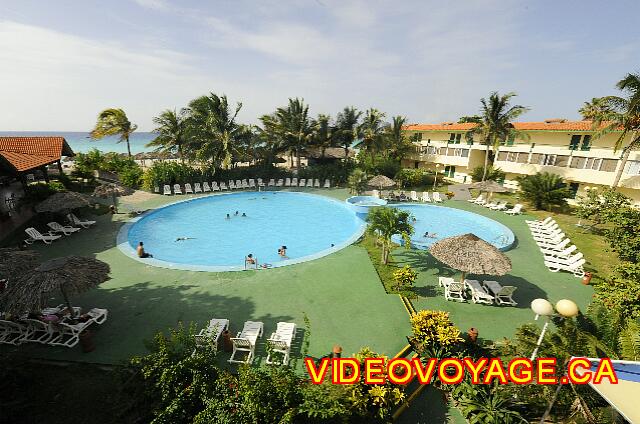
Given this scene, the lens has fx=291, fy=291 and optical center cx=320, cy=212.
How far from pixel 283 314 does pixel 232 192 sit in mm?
24335

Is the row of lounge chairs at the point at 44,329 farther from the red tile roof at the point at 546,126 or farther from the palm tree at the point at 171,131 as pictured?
the red tile roof at the point at 546,126

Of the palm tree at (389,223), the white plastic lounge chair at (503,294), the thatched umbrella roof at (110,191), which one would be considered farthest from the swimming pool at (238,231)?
the white plastic lounge chair at (503,294)

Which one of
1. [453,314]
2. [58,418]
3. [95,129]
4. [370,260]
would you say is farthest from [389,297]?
[95,129]

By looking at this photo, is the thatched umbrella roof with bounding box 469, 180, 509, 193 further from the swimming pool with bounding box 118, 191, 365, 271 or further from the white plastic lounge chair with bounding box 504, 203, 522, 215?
the swimming pool with bounding box 118, 191, 365, 271

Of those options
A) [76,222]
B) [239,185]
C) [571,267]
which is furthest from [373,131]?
Answer: [76,222]

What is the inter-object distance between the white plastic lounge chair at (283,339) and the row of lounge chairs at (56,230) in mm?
16230

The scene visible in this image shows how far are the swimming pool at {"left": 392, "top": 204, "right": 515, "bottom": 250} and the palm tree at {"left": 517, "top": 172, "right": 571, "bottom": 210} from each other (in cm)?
680

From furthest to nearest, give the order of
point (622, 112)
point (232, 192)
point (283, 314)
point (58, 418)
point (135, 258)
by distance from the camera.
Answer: point (232, 192) → point (622, 112) → point (135, 258) → point (283, 314) → point (58, 418)

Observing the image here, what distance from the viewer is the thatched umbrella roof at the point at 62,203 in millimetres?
16719

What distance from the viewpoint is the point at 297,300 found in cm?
1212

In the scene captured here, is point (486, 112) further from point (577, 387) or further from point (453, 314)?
point (577, 387)

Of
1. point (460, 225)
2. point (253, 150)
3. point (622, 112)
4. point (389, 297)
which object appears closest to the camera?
point (389, 297)

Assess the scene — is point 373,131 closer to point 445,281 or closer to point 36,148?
point 445,281

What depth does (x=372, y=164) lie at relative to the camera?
122ft
